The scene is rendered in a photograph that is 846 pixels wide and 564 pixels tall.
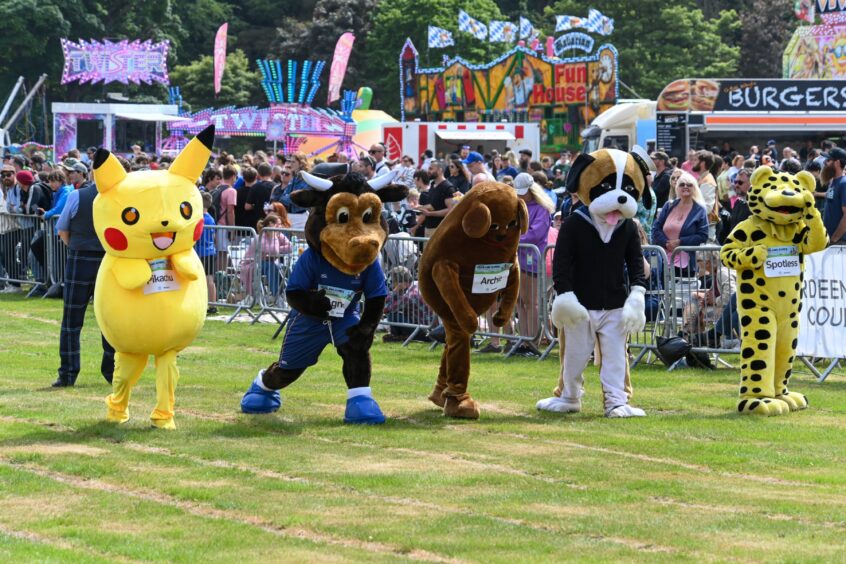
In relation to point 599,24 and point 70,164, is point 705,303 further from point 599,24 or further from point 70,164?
point 599,24

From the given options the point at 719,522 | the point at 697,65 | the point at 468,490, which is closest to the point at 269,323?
the point at 468,490

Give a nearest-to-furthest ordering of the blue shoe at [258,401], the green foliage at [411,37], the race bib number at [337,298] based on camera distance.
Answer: the race bib number at [337,298] → the blue shoe at [258,401] → the green foliage at [411,37]

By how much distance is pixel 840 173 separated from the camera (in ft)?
50.1

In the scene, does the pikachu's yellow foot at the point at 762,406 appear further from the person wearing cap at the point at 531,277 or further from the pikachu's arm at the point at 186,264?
the pikachu's arm at the point at 186,264

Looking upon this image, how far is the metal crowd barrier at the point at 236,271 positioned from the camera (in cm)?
1872

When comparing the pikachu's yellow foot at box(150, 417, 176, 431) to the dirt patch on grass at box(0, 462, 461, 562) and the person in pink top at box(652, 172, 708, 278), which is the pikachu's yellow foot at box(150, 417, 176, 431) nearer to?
the dirt patch on grass at box(0, 462, 461, 562)

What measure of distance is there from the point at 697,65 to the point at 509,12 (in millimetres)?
17810

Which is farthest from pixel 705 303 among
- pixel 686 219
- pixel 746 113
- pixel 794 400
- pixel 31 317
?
pixel 746 113

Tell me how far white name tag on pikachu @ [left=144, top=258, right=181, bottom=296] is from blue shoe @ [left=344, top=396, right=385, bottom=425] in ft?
5.38

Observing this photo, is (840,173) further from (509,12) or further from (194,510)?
(509,12)

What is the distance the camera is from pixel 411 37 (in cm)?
7075

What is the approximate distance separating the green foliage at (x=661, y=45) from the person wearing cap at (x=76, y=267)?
49999 millimetres

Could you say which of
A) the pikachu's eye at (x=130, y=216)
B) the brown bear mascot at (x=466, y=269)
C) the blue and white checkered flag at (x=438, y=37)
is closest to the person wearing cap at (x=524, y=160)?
the brown bear mascot at (x=466, y=269)

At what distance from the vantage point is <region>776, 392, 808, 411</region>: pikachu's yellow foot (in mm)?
11641
